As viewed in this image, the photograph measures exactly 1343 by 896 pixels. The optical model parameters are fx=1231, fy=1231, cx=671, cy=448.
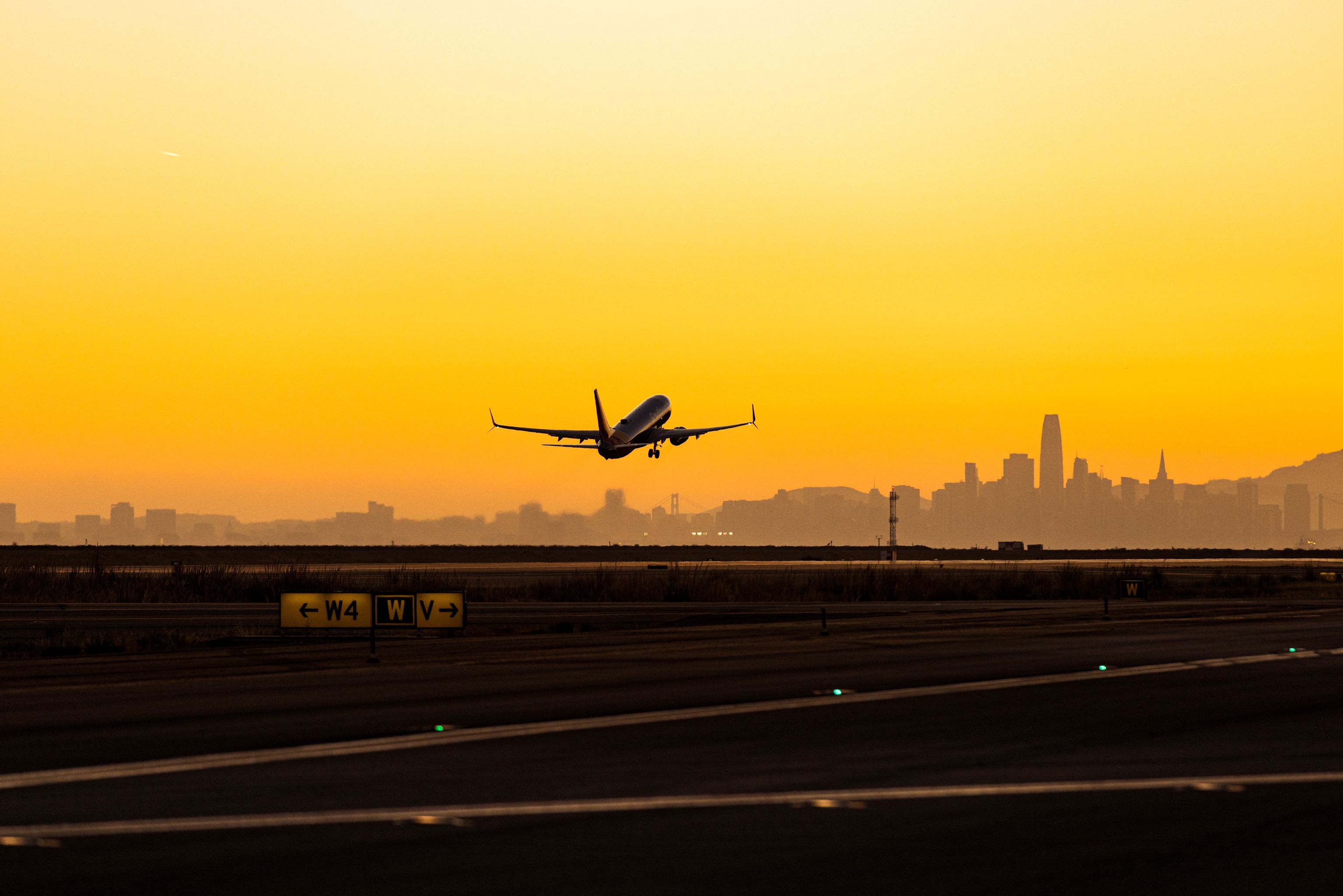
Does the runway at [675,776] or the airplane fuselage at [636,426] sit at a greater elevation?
the airplane fuselage at [636,426]

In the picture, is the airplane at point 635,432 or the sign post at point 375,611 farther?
the airplane at point 635,432

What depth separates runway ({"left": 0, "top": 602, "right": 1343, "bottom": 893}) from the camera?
9.32 metres

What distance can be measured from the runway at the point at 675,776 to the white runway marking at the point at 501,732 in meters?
0.07

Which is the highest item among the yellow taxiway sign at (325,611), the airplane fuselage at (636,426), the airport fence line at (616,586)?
the airplane fuselage at (636,426)

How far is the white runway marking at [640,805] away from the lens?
34.6 feet

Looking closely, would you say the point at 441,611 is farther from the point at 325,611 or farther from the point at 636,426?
the point at 636,426

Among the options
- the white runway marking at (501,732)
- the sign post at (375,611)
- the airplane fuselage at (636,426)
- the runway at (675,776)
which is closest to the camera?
the runway at (675,776)

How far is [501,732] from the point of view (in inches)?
627

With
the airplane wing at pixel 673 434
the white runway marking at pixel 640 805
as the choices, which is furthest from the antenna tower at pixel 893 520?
the white runway marking at pixel 640 805

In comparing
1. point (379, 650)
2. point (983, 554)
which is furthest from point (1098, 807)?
point (983, 554)

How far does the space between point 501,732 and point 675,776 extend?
12.1 ft

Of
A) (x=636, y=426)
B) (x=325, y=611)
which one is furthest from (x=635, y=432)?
(x=325, y=611)

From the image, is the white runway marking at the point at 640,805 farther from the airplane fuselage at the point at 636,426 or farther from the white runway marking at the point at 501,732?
the airplane fuselage at the point at 636,426

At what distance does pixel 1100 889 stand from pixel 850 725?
304 inches
